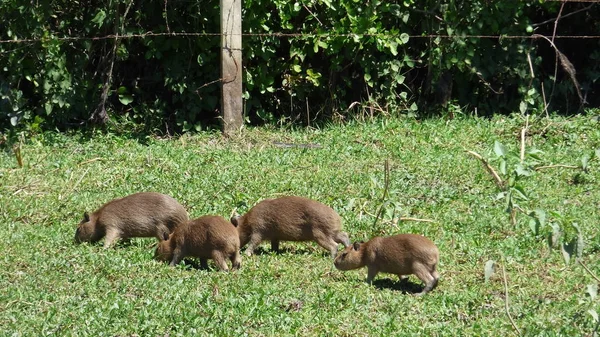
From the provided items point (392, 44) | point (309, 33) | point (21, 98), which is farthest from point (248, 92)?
point (21, 98)

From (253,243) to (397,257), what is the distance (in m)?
1.44

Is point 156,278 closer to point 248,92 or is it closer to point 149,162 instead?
point 149,162

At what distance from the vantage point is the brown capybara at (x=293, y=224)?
25.3ft

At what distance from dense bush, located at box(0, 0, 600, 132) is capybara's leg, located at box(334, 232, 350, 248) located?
460 centimetres

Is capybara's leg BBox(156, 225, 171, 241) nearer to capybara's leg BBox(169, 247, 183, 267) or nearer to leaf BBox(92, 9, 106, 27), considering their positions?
capybara's leg BBox(169, 247, 183, 267)

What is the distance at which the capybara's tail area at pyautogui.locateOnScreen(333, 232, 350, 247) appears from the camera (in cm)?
767

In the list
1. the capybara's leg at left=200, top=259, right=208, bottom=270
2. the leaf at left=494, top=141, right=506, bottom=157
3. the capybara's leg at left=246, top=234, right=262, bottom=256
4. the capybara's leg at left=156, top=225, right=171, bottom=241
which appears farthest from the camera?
the capybara's leg at left=156, top=225, right=171, bottom=241

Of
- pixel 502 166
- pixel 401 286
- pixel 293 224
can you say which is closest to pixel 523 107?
pixel 293 224

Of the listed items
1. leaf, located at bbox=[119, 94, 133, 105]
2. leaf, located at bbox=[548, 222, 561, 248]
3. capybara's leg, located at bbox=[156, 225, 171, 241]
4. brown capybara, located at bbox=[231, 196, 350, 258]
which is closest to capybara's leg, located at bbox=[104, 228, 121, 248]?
capybara's leg, located at bbox=[156, 225, 171, 241]

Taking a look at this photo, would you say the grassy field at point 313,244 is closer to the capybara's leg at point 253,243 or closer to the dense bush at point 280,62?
the capybara's leg at point 253,243

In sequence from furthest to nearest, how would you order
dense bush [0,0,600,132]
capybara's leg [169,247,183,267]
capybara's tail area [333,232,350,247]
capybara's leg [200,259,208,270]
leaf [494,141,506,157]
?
dense bush [0,0,600,132]
capybara's tail area [333,232,350,247]
capybara's leg [200,259,208,270]
capybara's leg [169,247,183,267]
leaf [494,141,506,157]

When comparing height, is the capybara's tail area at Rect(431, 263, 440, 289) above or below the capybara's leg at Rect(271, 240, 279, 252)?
above

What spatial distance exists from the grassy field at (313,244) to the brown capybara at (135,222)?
16 cm

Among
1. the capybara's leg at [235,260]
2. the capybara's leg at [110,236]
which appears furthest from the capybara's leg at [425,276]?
the capybara's leg at [110,236]
